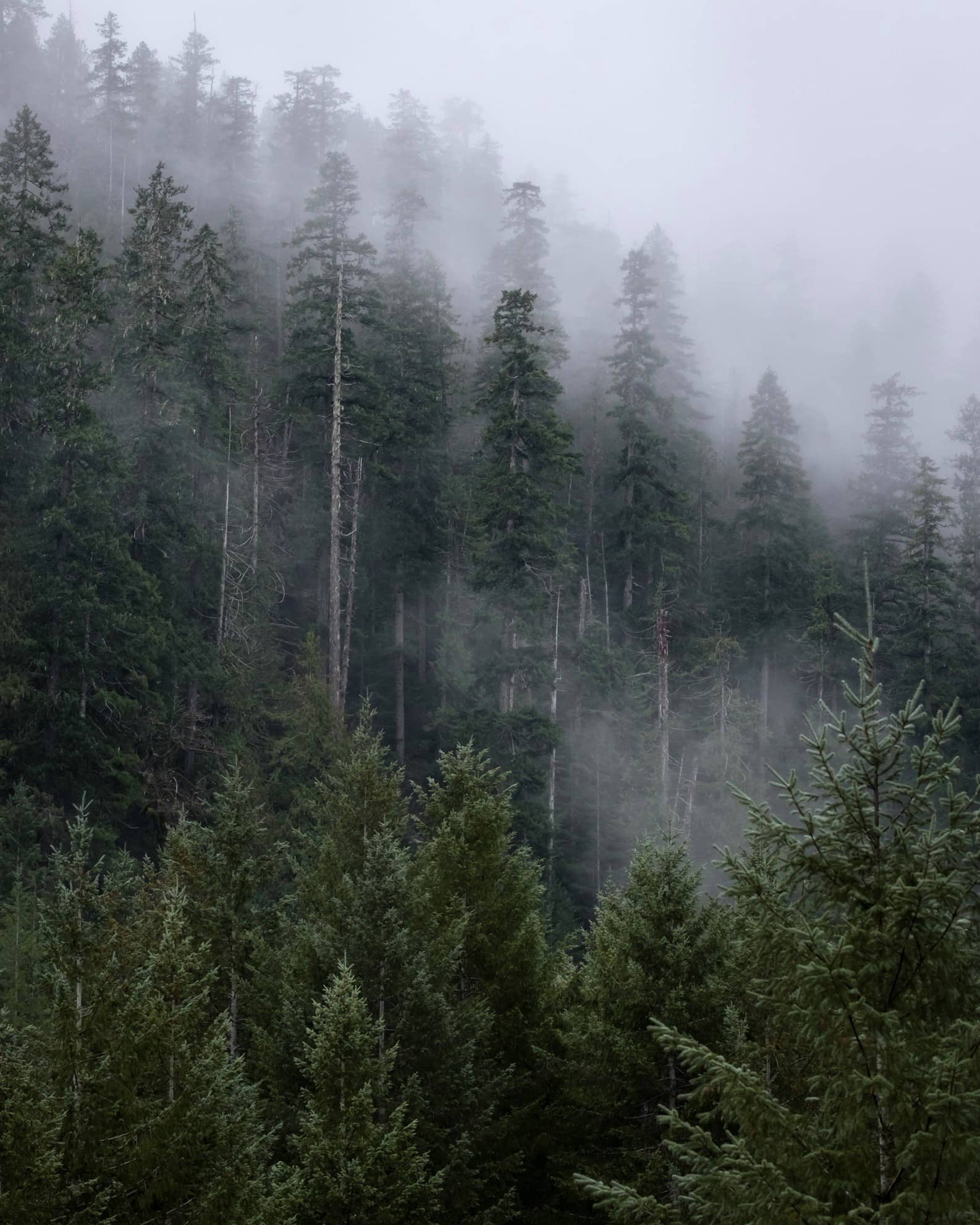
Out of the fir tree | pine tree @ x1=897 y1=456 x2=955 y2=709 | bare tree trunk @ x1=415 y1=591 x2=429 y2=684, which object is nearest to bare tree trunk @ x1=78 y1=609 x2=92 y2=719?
the fir tree

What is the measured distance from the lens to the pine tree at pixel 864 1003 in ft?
20.2

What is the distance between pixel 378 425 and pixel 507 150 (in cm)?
9449

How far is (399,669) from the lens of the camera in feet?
138

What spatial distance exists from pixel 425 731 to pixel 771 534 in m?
19.9

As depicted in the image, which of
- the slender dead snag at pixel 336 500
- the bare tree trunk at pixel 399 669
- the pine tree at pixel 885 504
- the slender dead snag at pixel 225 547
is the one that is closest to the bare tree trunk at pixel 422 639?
the bare tree trunk at pixel 399 669

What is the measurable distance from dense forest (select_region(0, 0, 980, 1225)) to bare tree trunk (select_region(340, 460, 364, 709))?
22.6 inches

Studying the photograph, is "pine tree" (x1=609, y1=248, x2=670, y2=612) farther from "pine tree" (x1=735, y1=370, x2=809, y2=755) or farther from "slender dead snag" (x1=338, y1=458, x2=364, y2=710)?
"slender dead snag" (x1=338, y1=458, x2=364, y2=710)

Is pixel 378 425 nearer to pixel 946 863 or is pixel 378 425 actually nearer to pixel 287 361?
pixel 287 361

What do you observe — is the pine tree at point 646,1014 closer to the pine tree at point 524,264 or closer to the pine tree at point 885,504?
the pine tree at point 885,504

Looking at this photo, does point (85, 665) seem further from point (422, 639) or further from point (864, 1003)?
point (864, 1003)

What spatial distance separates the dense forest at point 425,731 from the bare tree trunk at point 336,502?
335 mm

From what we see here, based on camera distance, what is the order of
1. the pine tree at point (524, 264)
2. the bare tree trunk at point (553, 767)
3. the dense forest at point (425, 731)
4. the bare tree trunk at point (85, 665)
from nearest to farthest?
the dense forest at point (425, 731)
the bare tree trunk at point (85, 665)
the bare tree trunk at point (553, 767)
the pine tree at point (524, 264)

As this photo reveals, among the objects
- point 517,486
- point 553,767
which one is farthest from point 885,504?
point 517,486

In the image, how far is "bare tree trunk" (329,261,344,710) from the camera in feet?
110
